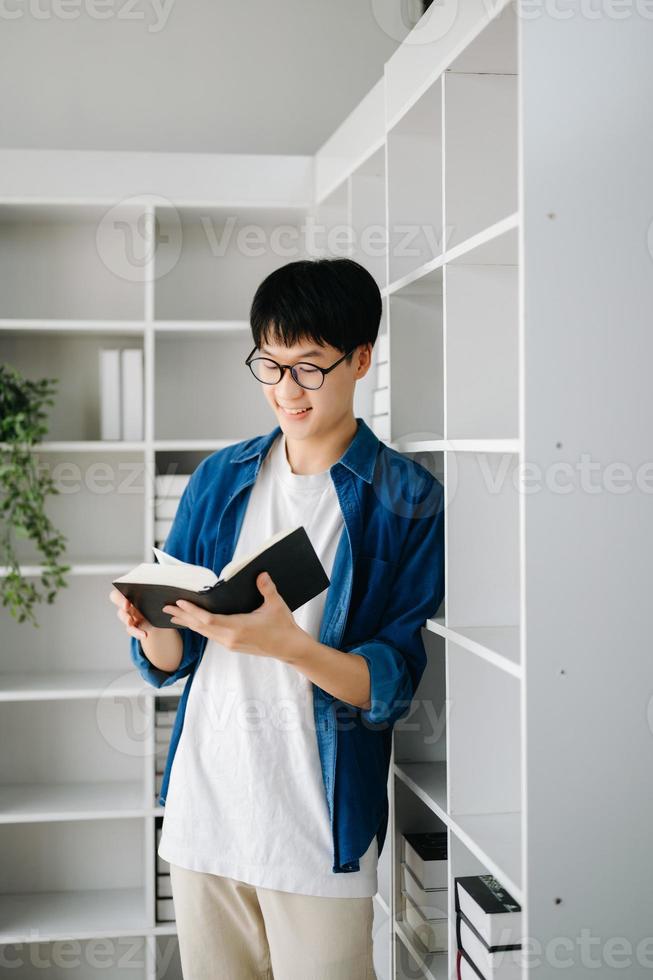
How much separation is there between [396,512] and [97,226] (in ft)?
4.83

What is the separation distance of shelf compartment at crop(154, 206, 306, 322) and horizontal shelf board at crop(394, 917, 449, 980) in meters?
1.66

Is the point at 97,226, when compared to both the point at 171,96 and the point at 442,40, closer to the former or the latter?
the point at 171,96

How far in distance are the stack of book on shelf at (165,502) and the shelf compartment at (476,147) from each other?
113cm

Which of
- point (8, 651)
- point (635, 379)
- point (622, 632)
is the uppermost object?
point (635, 379)

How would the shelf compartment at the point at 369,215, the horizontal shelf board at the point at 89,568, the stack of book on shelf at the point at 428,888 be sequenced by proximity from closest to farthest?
the stack of book on shelf at the point at 428,888
the shelf compartment at the point at 369,215
the horizontal shelf board at the point at 89,568

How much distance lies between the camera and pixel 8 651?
2.63 m

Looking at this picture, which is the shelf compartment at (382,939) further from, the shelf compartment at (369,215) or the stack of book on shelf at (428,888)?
the shelf compartment at (369,215)

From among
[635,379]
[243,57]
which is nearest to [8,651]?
[243,57]

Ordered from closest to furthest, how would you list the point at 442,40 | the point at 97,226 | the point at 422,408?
the point at 442,40, the point at 422,408, the point at 97,226

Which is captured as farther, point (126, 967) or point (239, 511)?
point (126, 967)

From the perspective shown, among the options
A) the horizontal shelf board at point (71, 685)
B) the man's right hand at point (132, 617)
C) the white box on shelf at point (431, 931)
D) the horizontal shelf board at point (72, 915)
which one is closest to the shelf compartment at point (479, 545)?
the man's right hand at point (132, 617)

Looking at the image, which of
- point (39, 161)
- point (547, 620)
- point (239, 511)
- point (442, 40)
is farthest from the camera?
point (39, 161)

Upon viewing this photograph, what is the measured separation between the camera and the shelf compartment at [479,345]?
158 cm

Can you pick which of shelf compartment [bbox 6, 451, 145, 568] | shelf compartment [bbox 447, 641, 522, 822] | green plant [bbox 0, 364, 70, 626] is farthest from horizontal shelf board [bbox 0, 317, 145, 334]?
shelf compartment [bbox 447, 641, 522, 822]
